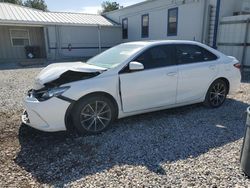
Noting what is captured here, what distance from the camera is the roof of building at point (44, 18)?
52.3ft

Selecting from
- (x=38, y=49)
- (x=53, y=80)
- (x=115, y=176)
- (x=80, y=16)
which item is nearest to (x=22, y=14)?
(x=38, y=49)

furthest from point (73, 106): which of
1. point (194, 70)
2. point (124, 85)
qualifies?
point (194, 70)

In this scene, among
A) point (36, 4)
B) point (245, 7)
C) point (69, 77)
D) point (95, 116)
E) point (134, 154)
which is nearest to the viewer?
point (134, 154)

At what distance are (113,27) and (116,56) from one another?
16.5 m

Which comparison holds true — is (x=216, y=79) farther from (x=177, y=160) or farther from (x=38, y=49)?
(x=38, y=49)

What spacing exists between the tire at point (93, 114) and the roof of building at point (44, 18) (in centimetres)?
1432

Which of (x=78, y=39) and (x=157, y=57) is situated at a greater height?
(x=78, y=39)

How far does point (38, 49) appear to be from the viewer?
18156mm

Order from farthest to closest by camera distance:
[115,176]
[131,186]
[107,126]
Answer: [107,126] → [115,176] → [131,186]

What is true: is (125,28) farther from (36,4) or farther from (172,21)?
(36,4)

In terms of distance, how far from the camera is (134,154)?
3.33 metres

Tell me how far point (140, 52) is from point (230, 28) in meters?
8.53

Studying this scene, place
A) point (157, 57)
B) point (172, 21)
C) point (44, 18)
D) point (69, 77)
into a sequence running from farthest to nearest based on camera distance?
1. point (44, 18)
2. point (172, 21)
3. point (157, 57)
4. point (69, 77)

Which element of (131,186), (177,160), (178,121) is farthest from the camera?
(178,121)
